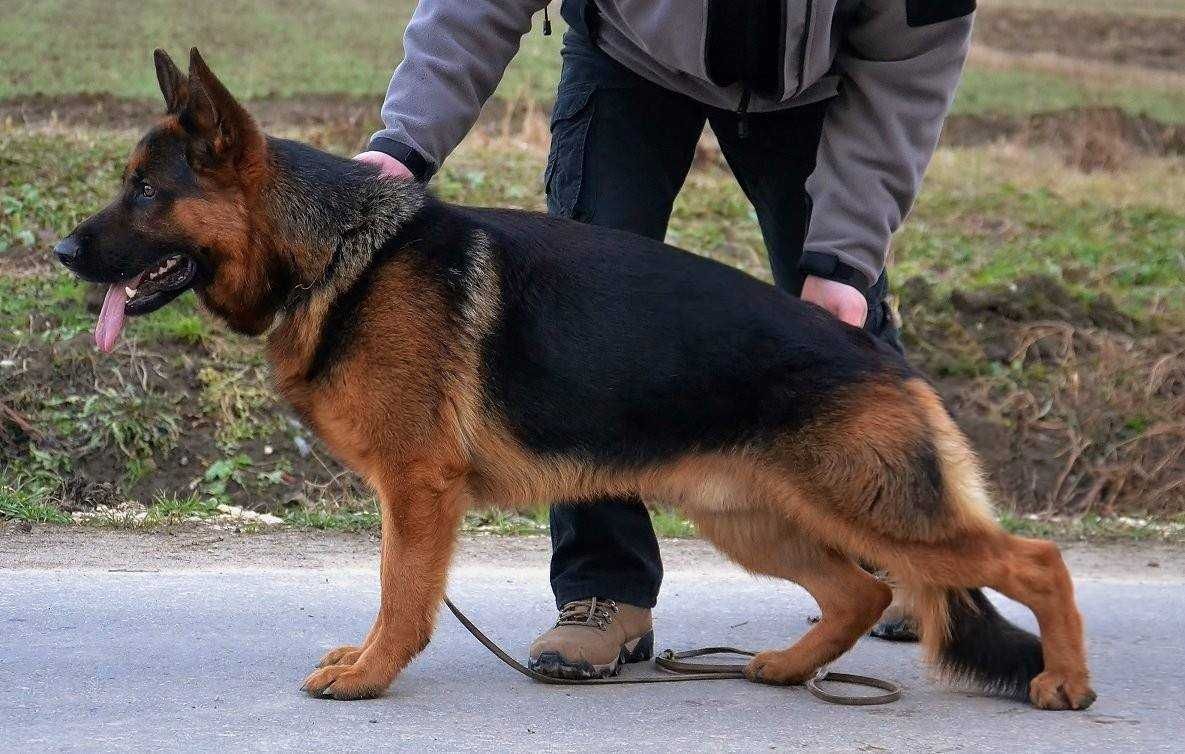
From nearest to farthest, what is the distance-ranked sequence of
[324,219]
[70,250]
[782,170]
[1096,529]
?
[70,250] → [324,219] → [782,170] → [1096,529]

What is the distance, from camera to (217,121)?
3.49 meters

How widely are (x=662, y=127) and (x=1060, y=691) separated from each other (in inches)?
77.3

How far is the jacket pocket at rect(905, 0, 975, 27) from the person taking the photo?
3.88m

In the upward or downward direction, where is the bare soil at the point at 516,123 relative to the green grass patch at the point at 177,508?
upward

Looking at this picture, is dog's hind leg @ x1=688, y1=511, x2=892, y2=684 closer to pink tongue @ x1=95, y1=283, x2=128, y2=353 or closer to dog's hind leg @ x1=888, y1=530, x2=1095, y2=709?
dog's hind leg @ x1=888, y1=530, x2=1095, y2=709

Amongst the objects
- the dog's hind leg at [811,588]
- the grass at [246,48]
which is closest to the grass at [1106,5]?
the grass at [246,48]

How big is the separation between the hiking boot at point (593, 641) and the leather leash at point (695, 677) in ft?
0.08

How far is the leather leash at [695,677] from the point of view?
377 centimetres

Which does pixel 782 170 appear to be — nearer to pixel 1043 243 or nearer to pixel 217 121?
pixel 217 121

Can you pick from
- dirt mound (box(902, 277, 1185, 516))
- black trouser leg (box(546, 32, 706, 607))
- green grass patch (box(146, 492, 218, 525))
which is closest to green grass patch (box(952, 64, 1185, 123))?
dirt mound (box(902, 277, 1185, 516))

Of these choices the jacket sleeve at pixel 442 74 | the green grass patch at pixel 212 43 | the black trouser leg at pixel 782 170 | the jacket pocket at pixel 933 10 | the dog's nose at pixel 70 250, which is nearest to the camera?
the dog's nose at pixel 70 250

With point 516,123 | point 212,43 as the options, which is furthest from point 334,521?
point 516,123

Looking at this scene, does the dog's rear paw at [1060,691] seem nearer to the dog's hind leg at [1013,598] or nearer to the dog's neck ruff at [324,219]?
the dog's hind leg at [1013,598]

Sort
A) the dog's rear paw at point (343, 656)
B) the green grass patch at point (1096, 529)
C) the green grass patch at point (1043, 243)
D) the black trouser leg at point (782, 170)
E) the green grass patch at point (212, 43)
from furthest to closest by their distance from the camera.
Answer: the green grass patch at point (212, 43) < the green grass patch at point (1043, 243) < the green grass patch at point (1096, 529) < the black trouser leg at point (782, 170) < the dog's rear paw at point (343, 656)
